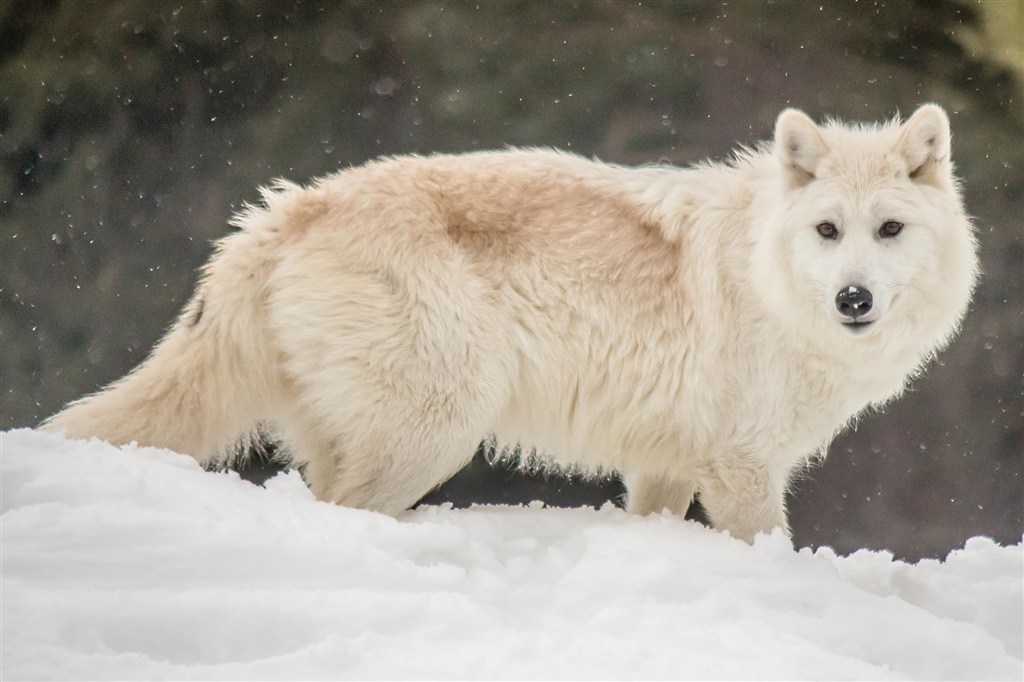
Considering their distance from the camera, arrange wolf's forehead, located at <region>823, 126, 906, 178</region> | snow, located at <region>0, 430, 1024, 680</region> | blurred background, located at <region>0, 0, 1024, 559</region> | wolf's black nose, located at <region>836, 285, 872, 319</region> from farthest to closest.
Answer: blurred background, located at <region>0, 0, 1024, 559</region> < wolf's forehead, located at <region>823, 126, 906, 178</region> < wolf's black nose, located at <region>836, 285, 872, 319</region> < snow, located at <region>0, 430, 1024, 680</region>

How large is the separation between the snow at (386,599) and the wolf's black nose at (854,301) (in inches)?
37.3

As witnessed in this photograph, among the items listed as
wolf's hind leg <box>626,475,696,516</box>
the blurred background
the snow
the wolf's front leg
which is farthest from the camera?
the blurred background

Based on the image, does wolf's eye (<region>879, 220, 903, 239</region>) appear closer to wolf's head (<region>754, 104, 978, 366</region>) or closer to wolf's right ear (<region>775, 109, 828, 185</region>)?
wolf's head (<region>754, 104, 978, 366</region>)

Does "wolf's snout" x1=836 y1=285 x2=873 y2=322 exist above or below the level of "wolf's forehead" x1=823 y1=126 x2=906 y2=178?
below

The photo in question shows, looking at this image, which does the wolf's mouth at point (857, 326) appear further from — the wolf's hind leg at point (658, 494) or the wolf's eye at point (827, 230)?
the wolf's hind leg at point (658, 494)

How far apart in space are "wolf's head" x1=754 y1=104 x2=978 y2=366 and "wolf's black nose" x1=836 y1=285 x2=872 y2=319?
2 centimetres

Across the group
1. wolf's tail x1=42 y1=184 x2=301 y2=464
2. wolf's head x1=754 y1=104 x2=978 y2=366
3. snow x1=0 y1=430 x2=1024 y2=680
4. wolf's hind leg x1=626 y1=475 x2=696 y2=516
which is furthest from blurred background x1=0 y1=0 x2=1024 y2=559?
snow x1=0 y1=430 x2=1024 y2=680

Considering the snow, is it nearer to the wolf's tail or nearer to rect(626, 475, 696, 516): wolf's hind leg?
the wolf's tail

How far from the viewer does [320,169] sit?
7660 millimetres

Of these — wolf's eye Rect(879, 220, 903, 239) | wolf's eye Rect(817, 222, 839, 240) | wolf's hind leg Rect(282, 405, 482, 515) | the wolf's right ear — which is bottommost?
wolf's hind leg Rect(282, 405, 482, 515)

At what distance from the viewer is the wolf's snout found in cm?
369

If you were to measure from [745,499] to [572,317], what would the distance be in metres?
1.13

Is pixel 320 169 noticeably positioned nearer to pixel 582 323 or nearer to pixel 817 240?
pixel 582 323

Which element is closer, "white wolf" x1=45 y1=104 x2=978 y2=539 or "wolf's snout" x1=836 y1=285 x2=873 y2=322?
"wolf's snout" x1=836 y1=285 x2=873 y2=322
